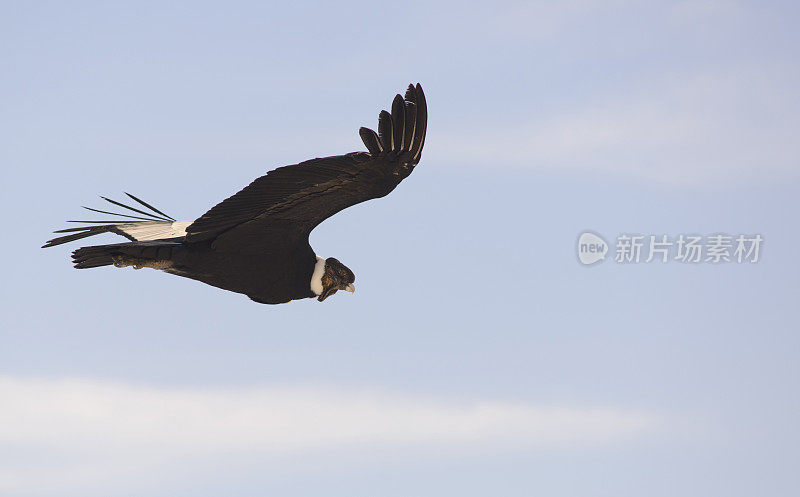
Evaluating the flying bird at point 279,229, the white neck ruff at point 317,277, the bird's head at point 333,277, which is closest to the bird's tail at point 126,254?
the flying bird at point 279,229

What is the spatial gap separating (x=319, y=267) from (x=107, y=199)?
2.87 m

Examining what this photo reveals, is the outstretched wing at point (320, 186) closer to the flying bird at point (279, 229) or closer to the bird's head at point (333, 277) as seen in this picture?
the flying bird at point (279, 229)

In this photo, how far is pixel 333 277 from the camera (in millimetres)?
12234

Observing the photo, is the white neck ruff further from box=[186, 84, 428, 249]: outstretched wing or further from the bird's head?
box=[186, 84, 428, 249]: outstretched wing

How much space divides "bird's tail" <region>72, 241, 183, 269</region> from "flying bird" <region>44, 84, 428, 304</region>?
1 centimetres

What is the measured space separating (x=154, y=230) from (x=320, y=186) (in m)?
2.78

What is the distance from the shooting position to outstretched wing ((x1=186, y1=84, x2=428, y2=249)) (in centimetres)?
A: 994

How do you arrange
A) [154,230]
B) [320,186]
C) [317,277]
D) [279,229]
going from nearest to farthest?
1. [320,186]
2. [279,229]
3. [317,277]
4. [154,230]

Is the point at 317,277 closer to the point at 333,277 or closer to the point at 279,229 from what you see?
the point at 333,277

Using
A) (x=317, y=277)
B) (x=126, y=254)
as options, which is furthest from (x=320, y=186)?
(x=126, y=254)

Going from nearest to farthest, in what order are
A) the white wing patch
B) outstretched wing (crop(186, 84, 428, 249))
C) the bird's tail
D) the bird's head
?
Answer: outstretched wing (crop(186, 84, 428, 249)) < the bird's tail < the white wing patch < the bird's head

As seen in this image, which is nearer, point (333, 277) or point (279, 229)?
point (279, 229)

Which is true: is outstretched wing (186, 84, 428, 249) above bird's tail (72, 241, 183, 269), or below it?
above

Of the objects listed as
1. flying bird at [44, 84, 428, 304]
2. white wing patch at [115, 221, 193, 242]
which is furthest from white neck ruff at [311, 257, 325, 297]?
white wing patch at [115, 221, 193, 242]
